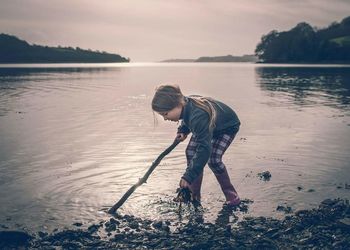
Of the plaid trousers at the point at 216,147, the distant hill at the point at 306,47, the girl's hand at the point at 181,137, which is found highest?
the distant hill at the point at 306,47

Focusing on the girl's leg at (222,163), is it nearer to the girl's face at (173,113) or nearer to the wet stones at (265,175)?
the girl's face at (173,113)

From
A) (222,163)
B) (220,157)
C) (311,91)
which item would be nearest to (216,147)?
(220,157)

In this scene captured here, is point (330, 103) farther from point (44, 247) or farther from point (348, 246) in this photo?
point (44, 247)

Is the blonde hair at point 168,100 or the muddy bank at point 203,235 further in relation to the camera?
the blonde hair at point 168,100

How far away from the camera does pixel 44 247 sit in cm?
631

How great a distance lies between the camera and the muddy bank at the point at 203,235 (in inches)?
249

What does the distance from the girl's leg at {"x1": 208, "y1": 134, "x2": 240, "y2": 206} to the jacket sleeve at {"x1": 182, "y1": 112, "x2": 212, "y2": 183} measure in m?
1.10

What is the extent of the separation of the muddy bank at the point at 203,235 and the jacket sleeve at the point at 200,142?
3.20 ft

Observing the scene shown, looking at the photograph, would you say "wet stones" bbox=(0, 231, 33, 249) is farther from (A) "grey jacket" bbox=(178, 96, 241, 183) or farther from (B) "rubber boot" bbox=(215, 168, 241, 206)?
(B) "rubber boot" bbox=(215, 168, 241, 206)

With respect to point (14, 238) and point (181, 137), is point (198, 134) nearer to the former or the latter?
point (181, 137)

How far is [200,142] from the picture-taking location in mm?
6469

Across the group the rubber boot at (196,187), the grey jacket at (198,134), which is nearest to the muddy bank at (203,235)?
the rubber boot at (196,187)

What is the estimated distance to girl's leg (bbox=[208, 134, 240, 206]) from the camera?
24.9 ft

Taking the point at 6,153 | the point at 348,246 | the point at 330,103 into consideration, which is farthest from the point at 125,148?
the point at 330,103
